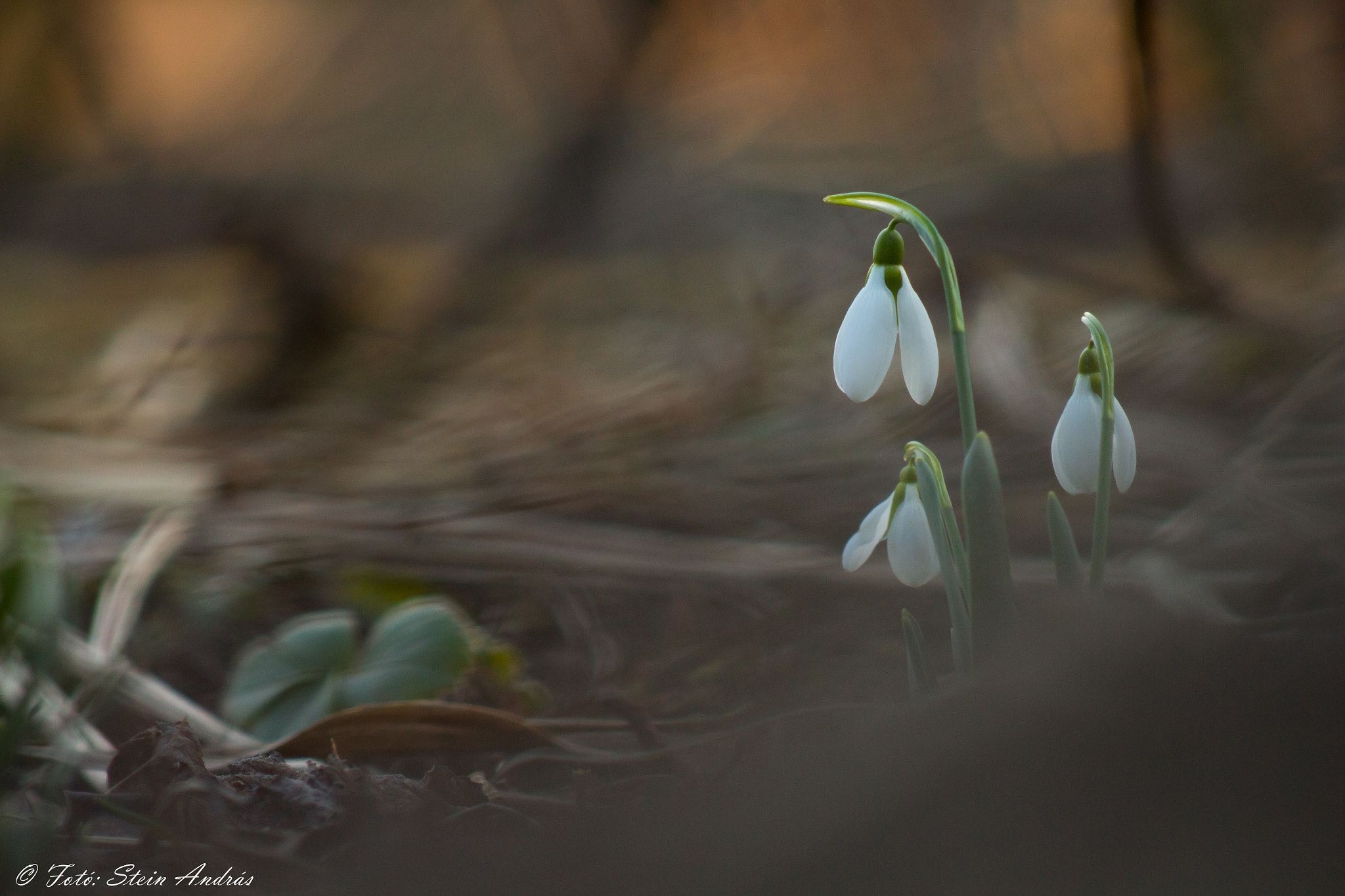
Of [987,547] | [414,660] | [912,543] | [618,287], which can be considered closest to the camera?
[987,547]

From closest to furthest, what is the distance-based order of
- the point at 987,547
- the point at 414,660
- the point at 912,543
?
the point at 987,547, the point at 912,543, the point at 414,660

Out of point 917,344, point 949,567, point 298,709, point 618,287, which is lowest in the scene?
point 298,709

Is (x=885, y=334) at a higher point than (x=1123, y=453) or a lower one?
higher

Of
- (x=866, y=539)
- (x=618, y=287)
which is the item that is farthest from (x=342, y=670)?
(x=618, y=287)

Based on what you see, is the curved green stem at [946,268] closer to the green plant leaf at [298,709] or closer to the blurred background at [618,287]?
the blurred background at [618,287]

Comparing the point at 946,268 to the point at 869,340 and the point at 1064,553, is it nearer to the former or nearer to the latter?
the point at 869,340

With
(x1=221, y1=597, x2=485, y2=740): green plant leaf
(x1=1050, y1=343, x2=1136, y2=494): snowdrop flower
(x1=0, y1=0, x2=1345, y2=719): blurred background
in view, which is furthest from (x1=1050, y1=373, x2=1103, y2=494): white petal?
(x1=221, y1=597, x2=485, y2=740): green plant leaf

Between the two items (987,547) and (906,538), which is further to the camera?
(906,538)
